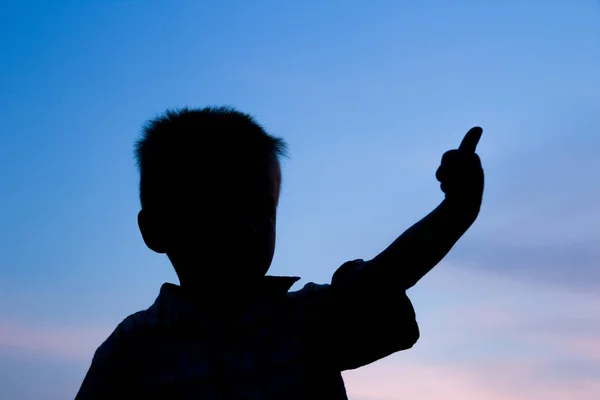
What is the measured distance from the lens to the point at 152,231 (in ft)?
9.43

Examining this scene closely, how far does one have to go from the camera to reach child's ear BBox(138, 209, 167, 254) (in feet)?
9.34

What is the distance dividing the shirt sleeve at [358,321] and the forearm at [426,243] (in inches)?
4.0

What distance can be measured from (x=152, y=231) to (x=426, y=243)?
1195 millimetres

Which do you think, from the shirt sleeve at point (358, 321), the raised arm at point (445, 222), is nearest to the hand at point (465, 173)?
the raised arm at point (445, 222)

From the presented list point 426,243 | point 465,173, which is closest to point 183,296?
point 426,243

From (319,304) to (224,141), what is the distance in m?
0.78

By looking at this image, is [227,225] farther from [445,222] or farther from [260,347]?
[445,222]

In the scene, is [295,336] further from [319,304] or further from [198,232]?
[198,232]

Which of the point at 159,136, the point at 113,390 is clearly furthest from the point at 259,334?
the point at 159,136

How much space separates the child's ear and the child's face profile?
97 millimetres

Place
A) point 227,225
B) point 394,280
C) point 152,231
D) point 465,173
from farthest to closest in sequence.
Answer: point 152,231
point 227,225
point 394,280
point 465,173

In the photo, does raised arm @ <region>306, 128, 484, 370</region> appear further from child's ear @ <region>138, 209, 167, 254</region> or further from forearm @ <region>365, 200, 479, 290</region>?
child's ear @ <region>138, 209, 167, 254</region>

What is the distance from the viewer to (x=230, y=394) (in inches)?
96.6

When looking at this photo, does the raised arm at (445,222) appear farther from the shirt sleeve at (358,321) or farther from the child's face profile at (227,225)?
the child's face profile at (227,225)
